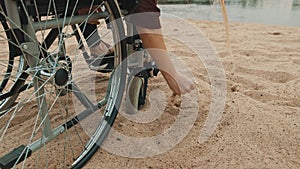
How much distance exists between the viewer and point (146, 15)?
3.57 feet

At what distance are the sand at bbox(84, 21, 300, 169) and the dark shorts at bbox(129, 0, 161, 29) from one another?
413 mm

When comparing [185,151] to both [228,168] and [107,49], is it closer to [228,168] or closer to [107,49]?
[228,168]

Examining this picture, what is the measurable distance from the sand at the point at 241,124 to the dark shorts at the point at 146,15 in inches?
16.3

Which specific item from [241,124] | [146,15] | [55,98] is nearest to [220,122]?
[241,124]

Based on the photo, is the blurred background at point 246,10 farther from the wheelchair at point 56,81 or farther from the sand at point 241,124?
the wheelchair at point 56,81

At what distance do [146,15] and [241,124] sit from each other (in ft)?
1.90

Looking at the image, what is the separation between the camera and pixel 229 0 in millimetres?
5141

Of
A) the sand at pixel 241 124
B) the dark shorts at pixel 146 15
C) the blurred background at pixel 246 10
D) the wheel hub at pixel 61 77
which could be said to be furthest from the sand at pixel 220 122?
the blurred background at pixel 246 10

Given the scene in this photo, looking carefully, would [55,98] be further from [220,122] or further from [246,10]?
[246,10]

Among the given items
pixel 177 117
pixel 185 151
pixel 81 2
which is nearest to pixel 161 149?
pixel 185 151

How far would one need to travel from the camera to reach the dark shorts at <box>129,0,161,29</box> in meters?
1.07

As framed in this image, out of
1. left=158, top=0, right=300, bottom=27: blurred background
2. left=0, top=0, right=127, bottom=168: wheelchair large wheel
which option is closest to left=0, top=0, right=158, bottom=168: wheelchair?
left=0, top=0, right=127, bottom=168: wheelchair large wheel

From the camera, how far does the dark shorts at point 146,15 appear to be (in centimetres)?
107

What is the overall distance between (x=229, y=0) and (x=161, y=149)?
4.43 m
